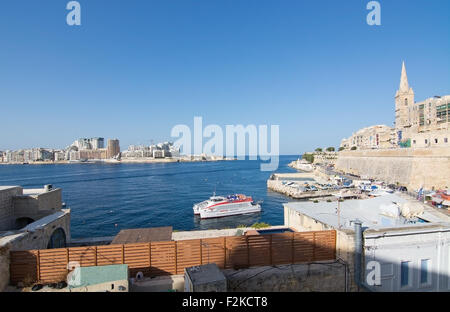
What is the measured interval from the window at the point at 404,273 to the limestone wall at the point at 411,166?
118 ft

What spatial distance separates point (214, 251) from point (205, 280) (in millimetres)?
1787

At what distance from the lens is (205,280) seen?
19.0 ft

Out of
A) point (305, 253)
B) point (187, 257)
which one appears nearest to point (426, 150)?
point (305, 253)

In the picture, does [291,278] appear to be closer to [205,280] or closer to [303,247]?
[303,247]

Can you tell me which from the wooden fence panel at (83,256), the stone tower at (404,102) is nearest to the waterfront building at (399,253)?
the wooden fence panel at (83,256)

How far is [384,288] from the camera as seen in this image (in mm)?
7625

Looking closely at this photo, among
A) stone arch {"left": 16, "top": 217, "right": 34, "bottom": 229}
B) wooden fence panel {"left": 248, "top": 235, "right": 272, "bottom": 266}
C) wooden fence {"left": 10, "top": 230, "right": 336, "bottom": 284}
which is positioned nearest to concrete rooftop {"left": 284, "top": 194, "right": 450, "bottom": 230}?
wooden fence {"left": 10, "top": 230, "right": 336, "bottom": 284}

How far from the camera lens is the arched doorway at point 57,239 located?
9766 millimetres

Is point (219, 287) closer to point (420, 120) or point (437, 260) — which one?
point (437, 260)

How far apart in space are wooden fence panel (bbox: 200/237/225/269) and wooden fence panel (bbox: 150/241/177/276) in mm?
913

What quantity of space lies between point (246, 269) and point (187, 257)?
1.88m

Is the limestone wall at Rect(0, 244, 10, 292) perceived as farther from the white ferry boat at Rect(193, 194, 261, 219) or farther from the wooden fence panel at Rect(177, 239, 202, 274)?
the white ferry boat at Rect(193, 194, 261, 219)

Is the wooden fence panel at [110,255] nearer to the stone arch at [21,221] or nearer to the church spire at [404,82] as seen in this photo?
the stone arch at [21,221]
